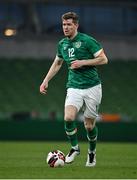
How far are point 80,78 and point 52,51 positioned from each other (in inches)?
1018

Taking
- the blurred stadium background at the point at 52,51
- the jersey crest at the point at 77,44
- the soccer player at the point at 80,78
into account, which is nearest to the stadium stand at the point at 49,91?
the blurred stadium background at the point at 52,51

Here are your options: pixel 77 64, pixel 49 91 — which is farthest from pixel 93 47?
pixel 49 91

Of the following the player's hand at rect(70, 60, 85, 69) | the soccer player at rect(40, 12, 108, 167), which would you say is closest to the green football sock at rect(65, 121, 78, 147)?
the soccer player at rect(40, 12, 108, 167)

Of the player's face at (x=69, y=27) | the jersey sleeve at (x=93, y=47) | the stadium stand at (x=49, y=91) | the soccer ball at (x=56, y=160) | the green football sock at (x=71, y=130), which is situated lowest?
the stadium stand at (x=49, y=91)

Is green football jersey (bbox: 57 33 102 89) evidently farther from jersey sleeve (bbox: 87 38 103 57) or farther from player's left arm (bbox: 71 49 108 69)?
player's left arm (bbox: 71 49 108 69)

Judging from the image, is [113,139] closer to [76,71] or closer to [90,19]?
[90,19]

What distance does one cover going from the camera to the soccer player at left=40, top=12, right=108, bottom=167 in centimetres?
1331

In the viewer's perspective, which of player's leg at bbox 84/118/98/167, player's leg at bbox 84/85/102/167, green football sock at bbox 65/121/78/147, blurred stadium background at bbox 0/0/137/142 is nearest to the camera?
green football sock at bbox 65/121/78/147

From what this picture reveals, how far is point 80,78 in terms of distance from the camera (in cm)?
1350

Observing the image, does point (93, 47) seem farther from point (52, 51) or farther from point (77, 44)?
point (52, 51)

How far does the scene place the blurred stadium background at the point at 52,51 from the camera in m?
35.8

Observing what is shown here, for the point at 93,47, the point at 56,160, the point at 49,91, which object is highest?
the point at 93,47

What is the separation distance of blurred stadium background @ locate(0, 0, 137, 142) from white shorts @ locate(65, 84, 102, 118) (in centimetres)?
2007

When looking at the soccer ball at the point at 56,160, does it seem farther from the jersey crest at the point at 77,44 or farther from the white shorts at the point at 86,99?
the jersey crest at the point at 77,44
